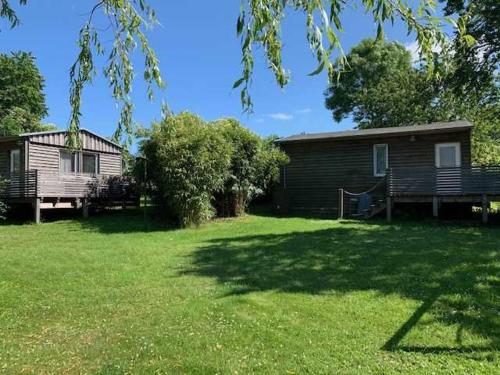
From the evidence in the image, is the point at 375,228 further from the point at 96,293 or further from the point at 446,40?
the point at 446,40

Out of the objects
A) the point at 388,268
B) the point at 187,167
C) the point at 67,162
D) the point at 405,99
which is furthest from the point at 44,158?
the point at 405,99

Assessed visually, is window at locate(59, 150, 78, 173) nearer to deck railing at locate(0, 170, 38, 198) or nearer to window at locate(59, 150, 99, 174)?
window at locate(59, 150, 99, 174)

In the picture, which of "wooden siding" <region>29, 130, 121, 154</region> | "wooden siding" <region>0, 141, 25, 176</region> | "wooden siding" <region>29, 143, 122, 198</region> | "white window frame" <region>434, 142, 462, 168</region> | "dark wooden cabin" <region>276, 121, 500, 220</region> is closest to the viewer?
"dark wooden cabin" <region>276, 121, 500, 220</region>

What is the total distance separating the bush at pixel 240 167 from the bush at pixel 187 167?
3.53 feet

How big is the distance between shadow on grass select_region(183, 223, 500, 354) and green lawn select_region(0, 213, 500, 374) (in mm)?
26

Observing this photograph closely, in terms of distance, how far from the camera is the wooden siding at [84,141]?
60.7 feet

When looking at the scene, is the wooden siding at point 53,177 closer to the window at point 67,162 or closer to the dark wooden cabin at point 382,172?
the window at point 67,162

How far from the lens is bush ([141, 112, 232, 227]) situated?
47.7 feet

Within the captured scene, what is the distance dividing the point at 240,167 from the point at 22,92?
2930 cm

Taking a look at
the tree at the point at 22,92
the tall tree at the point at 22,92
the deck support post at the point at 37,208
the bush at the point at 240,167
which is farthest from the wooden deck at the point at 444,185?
the tree at the point at 22,92

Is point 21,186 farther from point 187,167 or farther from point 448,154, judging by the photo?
point 448,154

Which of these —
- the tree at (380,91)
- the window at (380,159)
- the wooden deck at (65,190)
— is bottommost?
the wooden deck at (65,190)

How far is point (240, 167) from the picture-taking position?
55.6ft

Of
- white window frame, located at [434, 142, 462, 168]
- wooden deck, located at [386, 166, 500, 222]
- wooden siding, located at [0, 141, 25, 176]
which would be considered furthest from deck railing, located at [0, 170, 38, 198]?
white window frame, located at [434, 142, 462, 168]
